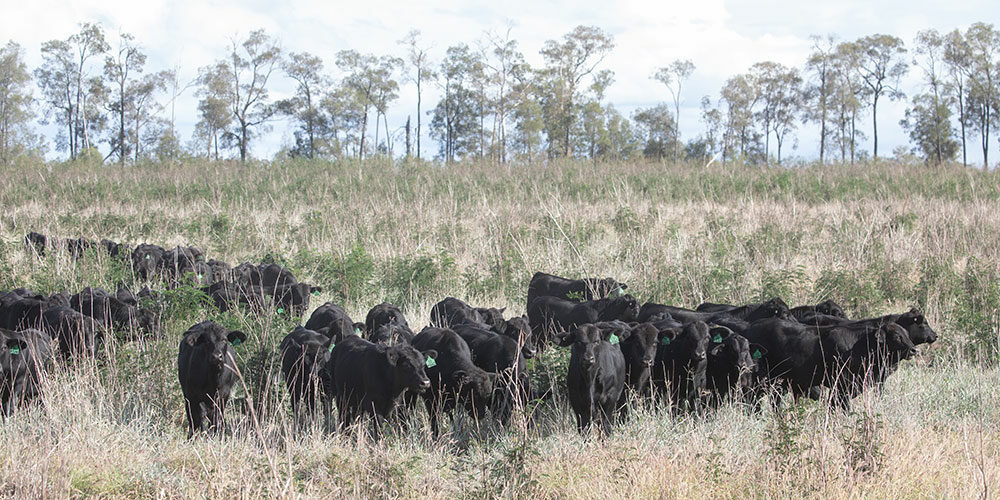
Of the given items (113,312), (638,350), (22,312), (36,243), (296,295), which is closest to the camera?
(638,350)

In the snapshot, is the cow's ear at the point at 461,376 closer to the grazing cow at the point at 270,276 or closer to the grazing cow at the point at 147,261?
the grazing cow at the point at 270,276

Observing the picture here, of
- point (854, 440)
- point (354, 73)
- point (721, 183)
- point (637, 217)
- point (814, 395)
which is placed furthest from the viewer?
point (354, 73)

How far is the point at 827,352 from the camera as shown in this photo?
811 cm

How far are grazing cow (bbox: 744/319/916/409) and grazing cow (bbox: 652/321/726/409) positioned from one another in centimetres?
68

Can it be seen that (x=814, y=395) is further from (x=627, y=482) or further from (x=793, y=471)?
(x=627, y=482)

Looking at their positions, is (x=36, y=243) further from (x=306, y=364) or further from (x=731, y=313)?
(x=731, y=313)

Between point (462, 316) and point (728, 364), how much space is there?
354 centimetres

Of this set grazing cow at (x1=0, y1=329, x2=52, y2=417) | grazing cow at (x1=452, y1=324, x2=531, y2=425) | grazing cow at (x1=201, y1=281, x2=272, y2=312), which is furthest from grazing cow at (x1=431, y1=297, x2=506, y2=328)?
grazing cow at (x1=0, y1=329, x2=52, y2=417)

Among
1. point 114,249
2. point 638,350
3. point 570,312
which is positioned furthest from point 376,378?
point 114,249

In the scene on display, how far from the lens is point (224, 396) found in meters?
7.40

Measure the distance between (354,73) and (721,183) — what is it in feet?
112

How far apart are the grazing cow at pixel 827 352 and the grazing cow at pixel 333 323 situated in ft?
13.7

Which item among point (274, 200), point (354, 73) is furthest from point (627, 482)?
point (354, 73)

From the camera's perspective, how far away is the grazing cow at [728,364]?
775 centimetres
